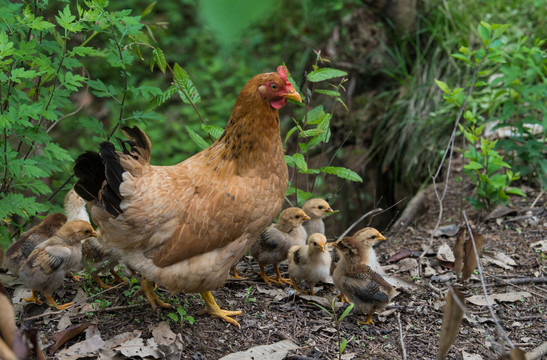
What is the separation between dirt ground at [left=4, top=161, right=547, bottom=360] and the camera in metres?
3.65

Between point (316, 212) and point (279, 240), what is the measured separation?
567 mm

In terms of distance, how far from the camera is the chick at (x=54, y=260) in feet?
12.3

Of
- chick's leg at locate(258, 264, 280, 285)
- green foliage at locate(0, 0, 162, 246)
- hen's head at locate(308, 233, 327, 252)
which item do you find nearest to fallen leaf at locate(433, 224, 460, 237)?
hen's head at locate(308, 233, 327, 252)

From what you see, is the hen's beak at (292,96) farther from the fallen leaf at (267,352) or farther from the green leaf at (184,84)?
the fallen leaf at (267,352)

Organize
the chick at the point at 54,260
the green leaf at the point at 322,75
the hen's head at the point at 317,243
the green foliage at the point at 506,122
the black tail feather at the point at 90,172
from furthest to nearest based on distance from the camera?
the green foliage at the point at 506,122, the green leaf at the point at 322,75, the hen's head at the point at 317,243, the chick at the point at 54,260, the black tail feather at the point at 90,172

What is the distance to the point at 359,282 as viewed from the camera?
4.02m

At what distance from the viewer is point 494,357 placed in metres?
3.68

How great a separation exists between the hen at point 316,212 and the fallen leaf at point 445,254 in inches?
44.5

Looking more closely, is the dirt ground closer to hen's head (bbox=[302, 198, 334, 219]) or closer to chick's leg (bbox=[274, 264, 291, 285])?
chick's leg (bbox=[274, 264, 291, 285])

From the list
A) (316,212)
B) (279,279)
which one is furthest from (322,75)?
(279,279)

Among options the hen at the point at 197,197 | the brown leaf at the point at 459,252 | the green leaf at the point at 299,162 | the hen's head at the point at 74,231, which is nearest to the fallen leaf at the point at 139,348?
the hen at the point at 197,197

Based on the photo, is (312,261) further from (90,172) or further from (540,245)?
(540,245)

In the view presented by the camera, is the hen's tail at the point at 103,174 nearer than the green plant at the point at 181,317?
Yes

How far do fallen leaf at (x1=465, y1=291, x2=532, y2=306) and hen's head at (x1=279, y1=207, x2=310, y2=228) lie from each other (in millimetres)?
1552
